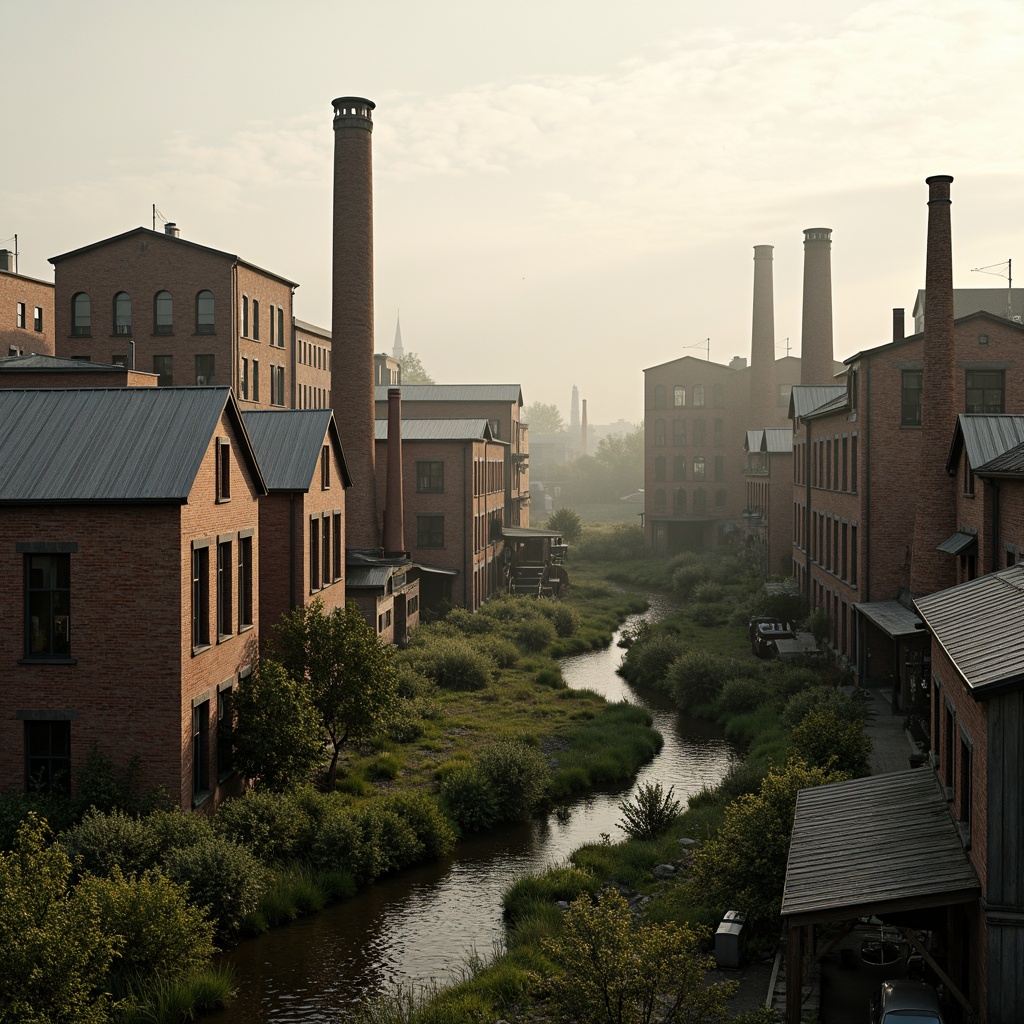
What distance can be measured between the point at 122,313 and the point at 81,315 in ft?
5.42

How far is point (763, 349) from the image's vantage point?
74438mm

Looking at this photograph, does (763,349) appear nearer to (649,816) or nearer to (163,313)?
(163,313)

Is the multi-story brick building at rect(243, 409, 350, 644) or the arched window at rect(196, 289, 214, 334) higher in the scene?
the arched window at rect(196, 289, 214, 334)

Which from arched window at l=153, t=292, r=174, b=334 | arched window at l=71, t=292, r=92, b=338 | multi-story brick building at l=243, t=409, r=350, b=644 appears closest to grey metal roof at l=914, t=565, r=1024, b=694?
multi-story brick building at l=243, t=409, r=350, b=644

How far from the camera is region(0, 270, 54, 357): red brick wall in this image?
169ft

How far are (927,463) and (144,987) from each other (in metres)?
21.5

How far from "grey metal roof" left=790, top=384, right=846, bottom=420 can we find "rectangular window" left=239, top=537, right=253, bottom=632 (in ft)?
89.0

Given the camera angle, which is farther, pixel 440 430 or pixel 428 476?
pixel 440 430

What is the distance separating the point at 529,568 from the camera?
61.2 m

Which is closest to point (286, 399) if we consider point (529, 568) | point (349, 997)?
point (529, 568)

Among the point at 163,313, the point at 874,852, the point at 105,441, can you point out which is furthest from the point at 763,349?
the point at 874,852

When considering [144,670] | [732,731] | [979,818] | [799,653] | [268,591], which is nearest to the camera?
[979,818]

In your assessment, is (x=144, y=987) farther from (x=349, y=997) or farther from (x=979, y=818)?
(x=979, y=818)

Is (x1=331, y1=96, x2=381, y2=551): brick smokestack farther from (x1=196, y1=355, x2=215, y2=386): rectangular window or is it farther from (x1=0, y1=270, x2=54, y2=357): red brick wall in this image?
(x1=0, y1=270, x2=54, y2=357): red brick wall
